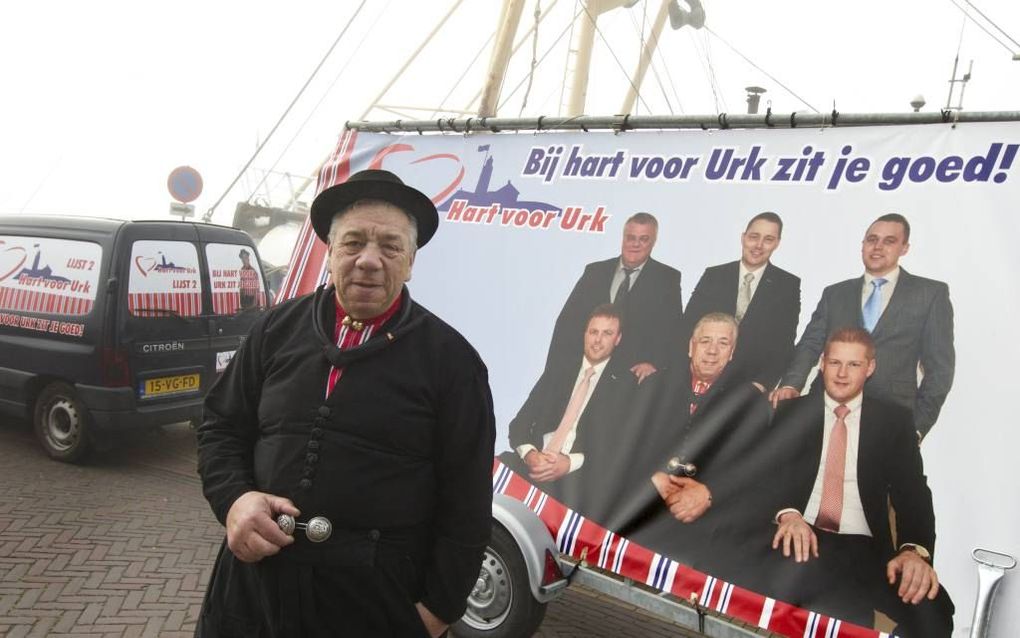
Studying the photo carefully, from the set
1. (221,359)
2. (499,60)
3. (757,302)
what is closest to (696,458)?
(757,302)

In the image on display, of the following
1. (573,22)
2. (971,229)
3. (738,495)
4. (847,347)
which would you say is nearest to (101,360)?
(738,495)

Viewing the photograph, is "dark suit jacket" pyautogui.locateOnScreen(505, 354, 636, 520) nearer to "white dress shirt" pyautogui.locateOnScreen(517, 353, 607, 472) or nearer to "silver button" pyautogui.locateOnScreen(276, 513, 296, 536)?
"white dress shirt" pyautogui.locateOnScreen(517, 353, 607, 472)

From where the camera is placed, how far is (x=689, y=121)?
362 centimetres

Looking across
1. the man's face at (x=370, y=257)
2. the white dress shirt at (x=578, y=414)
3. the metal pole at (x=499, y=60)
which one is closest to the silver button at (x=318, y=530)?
the man's face at (x=370, y=257)

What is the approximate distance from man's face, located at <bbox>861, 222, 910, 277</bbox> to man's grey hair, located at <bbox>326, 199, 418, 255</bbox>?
1905 mm

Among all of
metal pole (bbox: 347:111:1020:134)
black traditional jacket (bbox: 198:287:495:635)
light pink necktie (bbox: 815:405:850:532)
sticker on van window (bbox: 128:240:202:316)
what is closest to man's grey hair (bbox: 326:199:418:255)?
black traditional jacket (bbox: 198:287:495:635)

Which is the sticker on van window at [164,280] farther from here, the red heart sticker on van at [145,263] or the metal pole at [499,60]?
the metal pole at [499,60]

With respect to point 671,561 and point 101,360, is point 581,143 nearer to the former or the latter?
point 671,561

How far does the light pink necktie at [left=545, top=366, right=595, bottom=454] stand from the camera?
3650 millimetres

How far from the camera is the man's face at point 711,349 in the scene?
328 centimetres

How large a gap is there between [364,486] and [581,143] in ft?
8.52

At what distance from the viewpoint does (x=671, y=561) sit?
3.21m

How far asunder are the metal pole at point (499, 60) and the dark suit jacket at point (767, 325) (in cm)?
327

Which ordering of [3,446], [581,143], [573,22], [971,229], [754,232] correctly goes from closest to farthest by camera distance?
[971,229] → [754,232] → [581,143] → [3,446] → [573,22]
